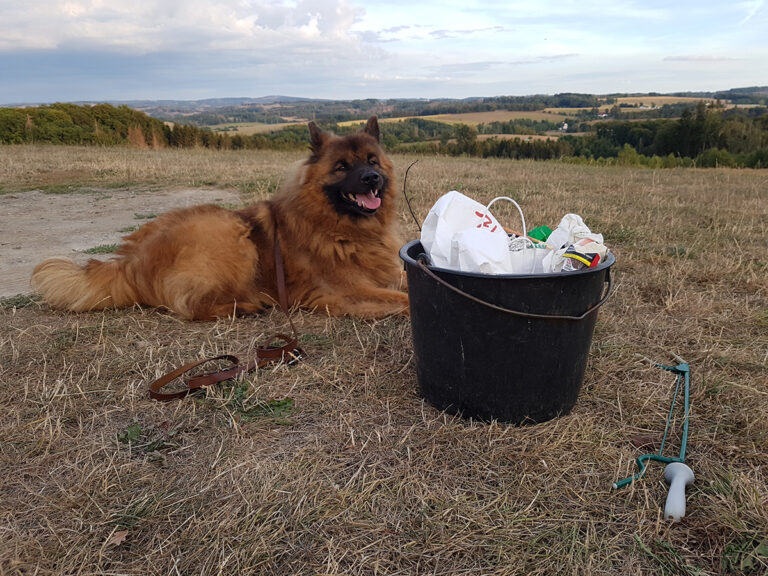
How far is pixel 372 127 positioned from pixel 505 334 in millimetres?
2617

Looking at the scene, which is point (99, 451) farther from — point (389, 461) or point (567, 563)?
point (567, 563)

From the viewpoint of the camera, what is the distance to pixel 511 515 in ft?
5.31

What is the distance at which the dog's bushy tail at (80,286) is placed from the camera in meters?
3.52

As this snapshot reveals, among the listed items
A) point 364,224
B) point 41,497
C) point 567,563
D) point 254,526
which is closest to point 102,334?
point 41,497

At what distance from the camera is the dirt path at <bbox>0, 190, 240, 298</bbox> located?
4973mm

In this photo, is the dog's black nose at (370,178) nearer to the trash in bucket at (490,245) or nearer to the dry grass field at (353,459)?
the dry grass field at (353,459)

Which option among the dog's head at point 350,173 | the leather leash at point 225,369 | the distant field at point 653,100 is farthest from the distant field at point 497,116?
the leather leash at point 225,369

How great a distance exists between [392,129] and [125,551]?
21.0 metres

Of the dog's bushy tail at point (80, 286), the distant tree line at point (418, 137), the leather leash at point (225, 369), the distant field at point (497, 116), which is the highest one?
the distant field at point (497, 116)

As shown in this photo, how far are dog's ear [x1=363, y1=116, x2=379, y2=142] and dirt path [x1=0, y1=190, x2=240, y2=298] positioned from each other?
302 centimetres

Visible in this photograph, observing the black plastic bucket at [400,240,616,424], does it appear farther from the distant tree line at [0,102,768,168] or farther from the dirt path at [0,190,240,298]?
the distant tree line at [0,102,768,168]

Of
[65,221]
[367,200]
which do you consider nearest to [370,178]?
[367,200]

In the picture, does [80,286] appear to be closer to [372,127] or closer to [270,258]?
[270,258]

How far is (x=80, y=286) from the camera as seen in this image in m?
3.56
